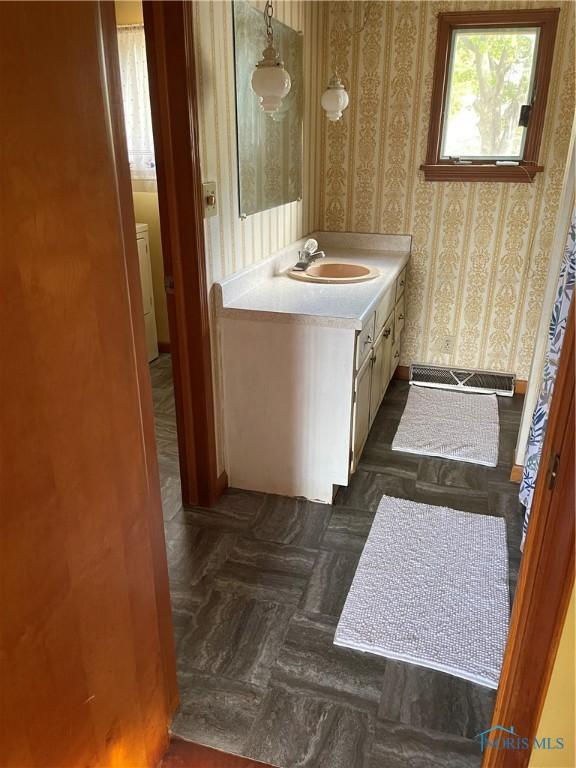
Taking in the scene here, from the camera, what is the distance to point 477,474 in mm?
2760

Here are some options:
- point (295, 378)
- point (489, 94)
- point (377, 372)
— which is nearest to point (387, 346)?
point (377, 372)

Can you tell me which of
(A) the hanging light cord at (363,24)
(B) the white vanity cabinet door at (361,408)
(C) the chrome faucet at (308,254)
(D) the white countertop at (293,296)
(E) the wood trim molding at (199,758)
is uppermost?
(A) the hanging light cord at (363,24)

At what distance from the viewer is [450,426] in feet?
10.5

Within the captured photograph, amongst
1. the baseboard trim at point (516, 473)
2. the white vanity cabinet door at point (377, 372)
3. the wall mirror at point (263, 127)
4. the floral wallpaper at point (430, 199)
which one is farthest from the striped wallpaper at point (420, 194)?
the baseboard trim at point (516, 473)

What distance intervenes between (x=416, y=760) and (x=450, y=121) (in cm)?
312

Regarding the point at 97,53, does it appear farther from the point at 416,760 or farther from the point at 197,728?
the point at 416,760

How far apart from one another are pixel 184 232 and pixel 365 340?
0.86 meters

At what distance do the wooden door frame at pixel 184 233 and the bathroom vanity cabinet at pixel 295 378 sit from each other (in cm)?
14

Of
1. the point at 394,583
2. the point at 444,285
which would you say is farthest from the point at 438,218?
the point at 394,583

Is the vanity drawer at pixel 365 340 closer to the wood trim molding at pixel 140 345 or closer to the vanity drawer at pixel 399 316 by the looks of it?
the vanity drawer at pixel 399 316

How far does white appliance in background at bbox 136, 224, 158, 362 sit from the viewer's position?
3760 mm

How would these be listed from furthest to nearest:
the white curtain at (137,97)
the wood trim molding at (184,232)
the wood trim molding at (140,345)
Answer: the white curtain at (137,97)
the wood trim molding at (184,232)
the wood trim molding at (140,345)

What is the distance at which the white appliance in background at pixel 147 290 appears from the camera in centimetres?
376

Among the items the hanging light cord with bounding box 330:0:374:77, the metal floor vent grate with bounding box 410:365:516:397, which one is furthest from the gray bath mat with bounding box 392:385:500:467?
the hanging light cord with bounding box 330:0:374:77
